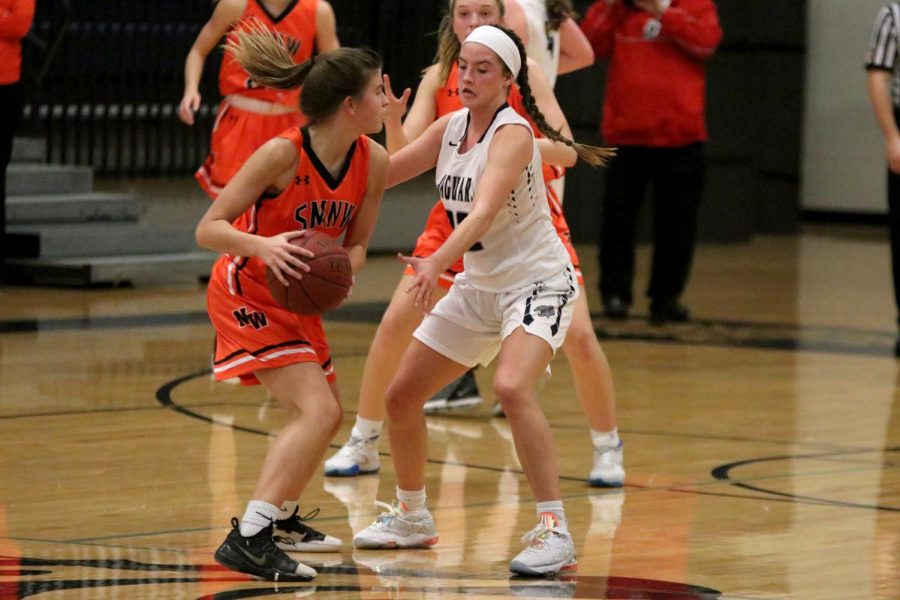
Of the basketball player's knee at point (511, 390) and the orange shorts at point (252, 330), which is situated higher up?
the orange shorts at point (252, 330)

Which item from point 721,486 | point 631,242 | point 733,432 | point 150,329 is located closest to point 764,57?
point 631,242

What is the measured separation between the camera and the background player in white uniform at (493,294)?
178 inches

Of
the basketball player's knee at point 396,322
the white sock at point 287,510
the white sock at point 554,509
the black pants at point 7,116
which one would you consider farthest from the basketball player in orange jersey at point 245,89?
the white sock at point 554,509

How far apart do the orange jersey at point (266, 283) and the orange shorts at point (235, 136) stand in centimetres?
310

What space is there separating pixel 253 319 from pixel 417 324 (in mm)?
1362

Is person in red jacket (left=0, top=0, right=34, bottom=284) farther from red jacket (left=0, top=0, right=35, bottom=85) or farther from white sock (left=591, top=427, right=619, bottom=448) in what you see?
white sock (left=591, top=427, right=619, bottom=448)

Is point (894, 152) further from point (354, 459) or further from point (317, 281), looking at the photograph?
point (317, 281)

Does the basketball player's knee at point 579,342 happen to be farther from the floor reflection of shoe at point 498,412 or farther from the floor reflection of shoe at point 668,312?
the floor reflection of shoe at point 668,312

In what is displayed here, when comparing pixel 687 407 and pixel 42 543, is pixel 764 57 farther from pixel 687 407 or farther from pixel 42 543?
pixel 42 543

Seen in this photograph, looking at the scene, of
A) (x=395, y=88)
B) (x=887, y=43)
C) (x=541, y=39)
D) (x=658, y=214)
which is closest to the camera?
(x=541, y=39)

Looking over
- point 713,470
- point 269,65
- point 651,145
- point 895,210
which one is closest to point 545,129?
point 269,65

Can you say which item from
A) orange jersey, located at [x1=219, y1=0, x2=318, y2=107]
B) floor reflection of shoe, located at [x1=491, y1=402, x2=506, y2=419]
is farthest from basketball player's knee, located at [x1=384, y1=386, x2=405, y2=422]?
orange jersey, located at [x1=219, y1=0, x2=318, y2=107]

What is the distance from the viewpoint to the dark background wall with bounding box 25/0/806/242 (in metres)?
12.3

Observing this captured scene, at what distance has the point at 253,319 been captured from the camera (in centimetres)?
451
